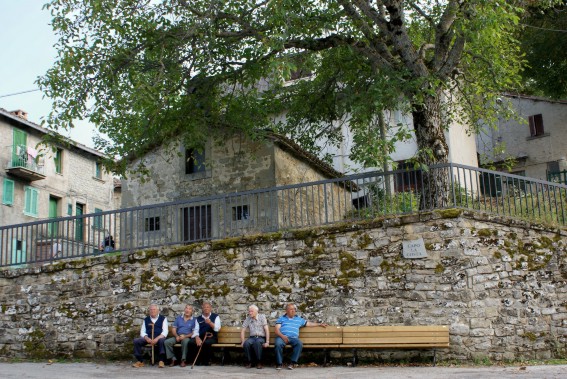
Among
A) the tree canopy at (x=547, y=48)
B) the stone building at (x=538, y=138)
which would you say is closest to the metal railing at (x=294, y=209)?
the tree canopy at (x=547, y=48)

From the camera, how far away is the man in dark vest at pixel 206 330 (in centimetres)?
1264

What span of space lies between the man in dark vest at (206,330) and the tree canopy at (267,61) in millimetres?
4297

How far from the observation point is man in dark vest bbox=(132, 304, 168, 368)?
12.7 metres

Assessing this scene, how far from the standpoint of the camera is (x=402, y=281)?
12375mm

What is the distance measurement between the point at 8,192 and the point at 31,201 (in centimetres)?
156

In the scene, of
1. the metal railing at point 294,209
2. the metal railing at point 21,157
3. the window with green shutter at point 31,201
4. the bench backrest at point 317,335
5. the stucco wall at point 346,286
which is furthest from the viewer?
the window with green shutter at point 31,201

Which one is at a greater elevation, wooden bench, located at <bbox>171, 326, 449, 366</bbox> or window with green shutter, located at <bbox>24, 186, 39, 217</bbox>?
window with green shutter, located at <bbox>24, 186, 39, 217</bbox>

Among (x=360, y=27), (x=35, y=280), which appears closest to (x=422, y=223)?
(x=360, y=27)

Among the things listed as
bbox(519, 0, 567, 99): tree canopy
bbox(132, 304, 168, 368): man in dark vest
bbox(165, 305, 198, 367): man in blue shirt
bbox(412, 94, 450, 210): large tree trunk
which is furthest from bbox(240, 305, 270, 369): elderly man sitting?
bbox(519, 0, 567, 99): tree canopy

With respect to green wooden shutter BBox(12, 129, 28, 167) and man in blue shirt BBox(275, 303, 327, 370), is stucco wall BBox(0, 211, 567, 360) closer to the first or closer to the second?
man in blue shirt BBox(275, 303, 327, 370)

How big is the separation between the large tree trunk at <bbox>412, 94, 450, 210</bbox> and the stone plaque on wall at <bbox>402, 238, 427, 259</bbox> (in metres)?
1.05

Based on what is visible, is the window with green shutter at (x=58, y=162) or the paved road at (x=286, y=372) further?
the window with green shutter at (x=58, y=162)

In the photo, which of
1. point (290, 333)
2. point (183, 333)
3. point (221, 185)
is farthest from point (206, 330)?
point (221, 185)

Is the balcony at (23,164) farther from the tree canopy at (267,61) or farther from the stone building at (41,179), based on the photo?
the tree canopy at (267,61)
